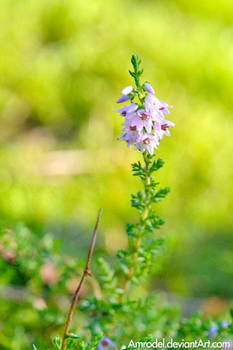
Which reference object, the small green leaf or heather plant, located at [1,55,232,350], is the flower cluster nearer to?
heather plant, located at [1,55,232,350]

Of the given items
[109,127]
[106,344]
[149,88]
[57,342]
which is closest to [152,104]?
[149,88]

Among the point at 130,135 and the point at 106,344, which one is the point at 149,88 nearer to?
the point at 130,135

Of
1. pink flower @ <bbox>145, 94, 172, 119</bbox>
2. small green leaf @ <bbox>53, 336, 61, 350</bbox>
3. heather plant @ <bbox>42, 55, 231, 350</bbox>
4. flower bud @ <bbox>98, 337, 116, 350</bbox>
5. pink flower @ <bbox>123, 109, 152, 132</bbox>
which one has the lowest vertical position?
small green leaf @ <bbox>53, 336, 61, 350</bbox>

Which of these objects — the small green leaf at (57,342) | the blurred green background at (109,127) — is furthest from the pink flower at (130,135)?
the blurred green background at (109,127)

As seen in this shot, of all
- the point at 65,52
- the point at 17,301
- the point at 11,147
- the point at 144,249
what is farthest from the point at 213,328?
the point at 65,52

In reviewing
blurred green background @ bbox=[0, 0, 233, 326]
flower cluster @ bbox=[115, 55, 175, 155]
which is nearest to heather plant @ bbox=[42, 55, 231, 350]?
flower cluster @ bbox=[115, 55, 175, 155]

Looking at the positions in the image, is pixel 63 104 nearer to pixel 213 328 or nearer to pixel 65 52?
pixel 65 52
